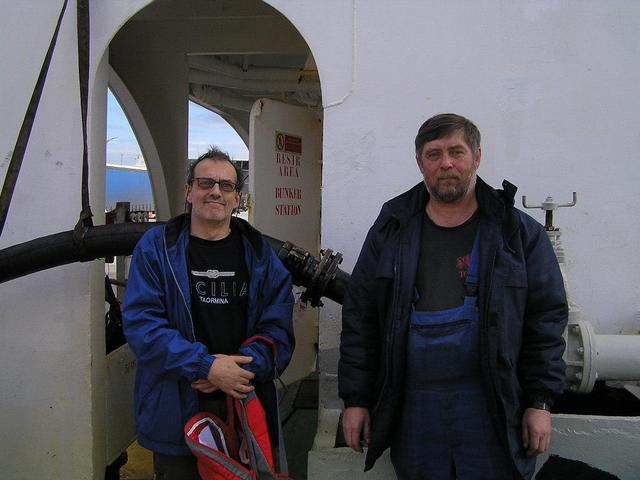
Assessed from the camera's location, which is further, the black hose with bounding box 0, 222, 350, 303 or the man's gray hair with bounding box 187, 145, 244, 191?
the black hose with bounding box 0, 222, 350, 303

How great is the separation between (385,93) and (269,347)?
4.67 feet

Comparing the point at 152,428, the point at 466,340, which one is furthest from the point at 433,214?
the point at 152,428

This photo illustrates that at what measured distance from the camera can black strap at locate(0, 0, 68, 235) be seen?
2719 mm

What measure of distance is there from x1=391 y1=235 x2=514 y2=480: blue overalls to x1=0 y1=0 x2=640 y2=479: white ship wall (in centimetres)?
91

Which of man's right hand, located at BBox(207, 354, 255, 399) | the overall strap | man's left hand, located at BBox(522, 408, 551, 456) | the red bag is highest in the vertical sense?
the overall strap

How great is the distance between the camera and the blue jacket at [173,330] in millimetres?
1982

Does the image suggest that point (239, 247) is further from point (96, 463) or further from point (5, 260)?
point (96, 463)

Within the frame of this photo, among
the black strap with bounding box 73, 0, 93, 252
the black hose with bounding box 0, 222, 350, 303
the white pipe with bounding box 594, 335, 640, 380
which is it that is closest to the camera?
the white pipe with bounding box 594, 335, 640, 380

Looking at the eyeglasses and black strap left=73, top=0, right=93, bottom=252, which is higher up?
black strap left=73, top=0, right=93, bottom=252

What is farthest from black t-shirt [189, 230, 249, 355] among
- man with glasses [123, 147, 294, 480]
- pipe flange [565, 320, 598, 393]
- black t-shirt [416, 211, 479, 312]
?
pipe flange [565, 320, 598, 393]

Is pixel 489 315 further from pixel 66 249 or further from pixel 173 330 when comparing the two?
pixel 66 249

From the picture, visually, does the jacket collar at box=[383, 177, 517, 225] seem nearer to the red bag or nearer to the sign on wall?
the red bag

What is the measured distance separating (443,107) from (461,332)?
129 centimetres

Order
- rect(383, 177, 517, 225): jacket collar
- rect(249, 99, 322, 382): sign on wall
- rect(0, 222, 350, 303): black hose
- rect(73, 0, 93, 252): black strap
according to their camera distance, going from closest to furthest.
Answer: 1. rect(383, 177, 517, 225): jacket collar
2. rect(0, 222, 350, 303): black hose
3. rect(73, 0, 93, 252): black strap
4. rect(249, 99, 322, 382): sign on wall
